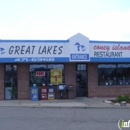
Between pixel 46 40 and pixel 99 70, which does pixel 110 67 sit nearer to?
pixel 99 70

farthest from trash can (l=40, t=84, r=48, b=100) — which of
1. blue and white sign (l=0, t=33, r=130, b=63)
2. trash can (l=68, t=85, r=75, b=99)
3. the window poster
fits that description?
blue and white sign (l=0, t=33, r=130, b=63)

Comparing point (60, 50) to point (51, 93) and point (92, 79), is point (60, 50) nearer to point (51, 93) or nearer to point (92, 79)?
point (51, 93)

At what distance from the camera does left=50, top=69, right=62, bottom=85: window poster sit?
2322 cm

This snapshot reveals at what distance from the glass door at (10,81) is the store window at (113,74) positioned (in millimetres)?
7207

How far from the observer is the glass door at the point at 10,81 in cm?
2258

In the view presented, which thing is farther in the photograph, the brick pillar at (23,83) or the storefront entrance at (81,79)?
the storefront entrance at (81,79)

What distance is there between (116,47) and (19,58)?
8.13 m

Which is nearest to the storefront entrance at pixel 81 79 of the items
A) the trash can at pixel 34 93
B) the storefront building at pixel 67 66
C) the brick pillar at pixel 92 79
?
the storefront building at pixel 67 66

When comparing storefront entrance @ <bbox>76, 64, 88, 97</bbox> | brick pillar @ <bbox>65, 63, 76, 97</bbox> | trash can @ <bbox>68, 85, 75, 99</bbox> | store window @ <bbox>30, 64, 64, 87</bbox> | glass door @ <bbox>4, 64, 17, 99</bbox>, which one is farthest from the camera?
storefront entrance @ <bbox>76, 64, 88, 97</bbox>

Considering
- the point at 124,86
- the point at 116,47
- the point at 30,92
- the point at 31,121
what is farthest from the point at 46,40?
the point at 31,121

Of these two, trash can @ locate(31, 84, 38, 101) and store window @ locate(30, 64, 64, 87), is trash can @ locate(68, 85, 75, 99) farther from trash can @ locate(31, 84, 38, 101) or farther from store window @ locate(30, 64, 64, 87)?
trash can @ locate(31, 84, 38, 101)

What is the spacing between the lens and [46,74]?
23219 millimetres

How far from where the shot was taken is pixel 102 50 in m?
23.0

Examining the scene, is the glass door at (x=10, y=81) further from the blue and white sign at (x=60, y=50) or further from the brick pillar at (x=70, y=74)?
the brick pillar at (x=70, y=74)
